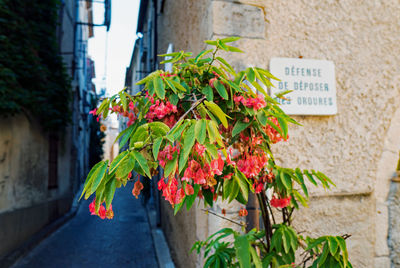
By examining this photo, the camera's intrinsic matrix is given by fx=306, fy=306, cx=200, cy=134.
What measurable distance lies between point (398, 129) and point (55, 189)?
8.06 metres

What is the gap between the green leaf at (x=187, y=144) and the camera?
800mm

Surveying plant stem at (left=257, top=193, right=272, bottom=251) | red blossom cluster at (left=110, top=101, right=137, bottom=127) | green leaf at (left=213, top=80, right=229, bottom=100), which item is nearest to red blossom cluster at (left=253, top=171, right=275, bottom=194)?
plant stem at (left=257, top=193, right=272, bottom=251)

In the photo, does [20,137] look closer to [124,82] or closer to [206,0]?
[206,0]

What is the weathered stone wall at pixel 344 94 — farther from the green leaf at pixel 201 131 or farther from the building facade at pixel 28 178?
the building facade at pixel 28 178

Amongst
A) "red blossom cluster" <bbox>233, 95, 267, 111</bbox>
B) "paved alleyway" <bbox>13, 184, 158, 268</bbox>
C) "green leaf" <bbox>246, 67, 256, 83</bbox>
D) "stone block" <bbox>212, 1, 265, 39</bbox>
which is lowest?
"paved alleyway" <bbox>13, 184, 158, 268</bbox>

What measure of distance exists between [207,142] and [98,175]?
0.32 meters

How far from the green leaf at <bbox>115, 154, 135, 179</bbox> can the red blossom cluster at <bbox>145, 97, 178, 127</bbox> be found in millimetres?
313

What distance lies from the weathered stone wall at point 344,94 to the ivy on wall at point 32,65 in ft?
12.8

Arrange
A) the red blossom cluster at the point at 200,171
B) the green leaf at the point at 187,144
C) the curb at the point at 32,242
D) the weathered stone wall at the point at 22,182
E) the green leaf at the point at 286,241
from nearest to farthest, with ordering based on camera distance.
Result: the green leaf at the point at 187,144
the red blossom cluster at the point at 200,171
the green leaf at the point at 286,241
the curb at the point at 32,242
the weathered stone wall at the point at 22,182

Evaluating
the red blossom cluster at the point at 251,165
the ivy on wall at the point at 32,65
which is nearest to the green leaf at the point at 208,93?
the red blossom cluster at the point at 251,165

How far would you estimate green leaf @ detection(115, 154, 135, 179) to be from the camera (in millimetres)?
836

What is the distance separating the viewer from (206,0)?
7.87 feet

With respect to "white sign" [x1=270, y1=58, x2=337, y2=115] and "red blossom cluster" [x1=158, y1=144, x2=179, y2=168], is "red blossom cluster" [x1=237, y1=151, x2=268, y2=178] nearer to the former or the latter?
"red blossom cluster" [x1=158, y1=144, x2=179, y2=168]

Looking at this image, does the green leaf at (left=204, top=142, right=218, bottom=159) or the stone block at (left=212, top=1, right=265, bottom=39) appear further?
the stone block at (left=212, top=1, right=265, bottom=39)
